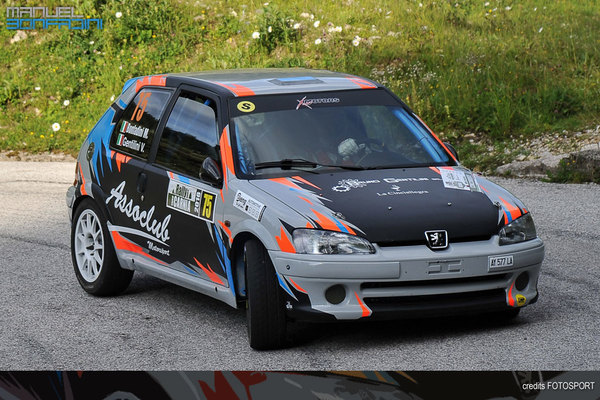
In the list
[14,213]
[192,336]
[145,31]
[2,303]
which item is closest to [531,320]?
[192,336]

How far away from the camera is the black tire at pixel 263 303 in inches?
244

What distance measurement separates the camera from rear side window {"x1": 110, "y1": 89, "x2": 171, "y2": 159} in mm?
7902

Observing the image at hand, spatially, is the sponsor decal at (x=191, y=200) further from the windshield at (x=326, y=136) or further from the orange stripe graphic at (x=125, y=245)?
the orange stripe graphic at (x=125, y=245)

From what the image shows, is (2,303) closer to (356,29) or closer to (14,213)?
(14,213)

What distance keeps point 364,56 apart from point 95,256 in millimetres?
11031

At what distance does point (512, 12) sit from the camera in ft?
63.2

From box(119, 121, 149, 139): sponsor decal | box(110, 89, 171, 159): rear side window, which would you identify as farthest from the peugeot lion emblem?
box(119, 121, 149, 139): sponsor decal

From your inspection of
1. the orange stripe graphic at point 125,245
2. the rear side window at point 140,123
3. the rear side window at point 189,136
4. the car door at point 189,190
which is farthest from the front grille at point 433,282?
the rear side window at point 140,123

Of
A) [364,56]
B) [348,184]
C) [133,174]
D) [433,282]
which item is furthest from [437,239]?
[364,56]

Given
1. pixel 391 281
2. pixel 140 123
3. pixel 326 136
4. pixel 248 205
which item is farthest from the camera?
pixel 140 123

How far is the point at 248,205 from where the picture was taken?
6.50 metres

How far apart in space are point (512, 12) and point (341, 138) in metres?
12.9

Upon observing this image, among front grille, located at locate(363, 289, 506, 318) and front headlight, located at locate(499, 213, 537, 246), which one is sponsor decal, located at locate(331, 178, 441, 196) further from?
front grille, located at locate(363, 289, 506, 318)

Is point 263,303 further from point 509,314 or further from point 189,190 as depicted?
point 509,314
